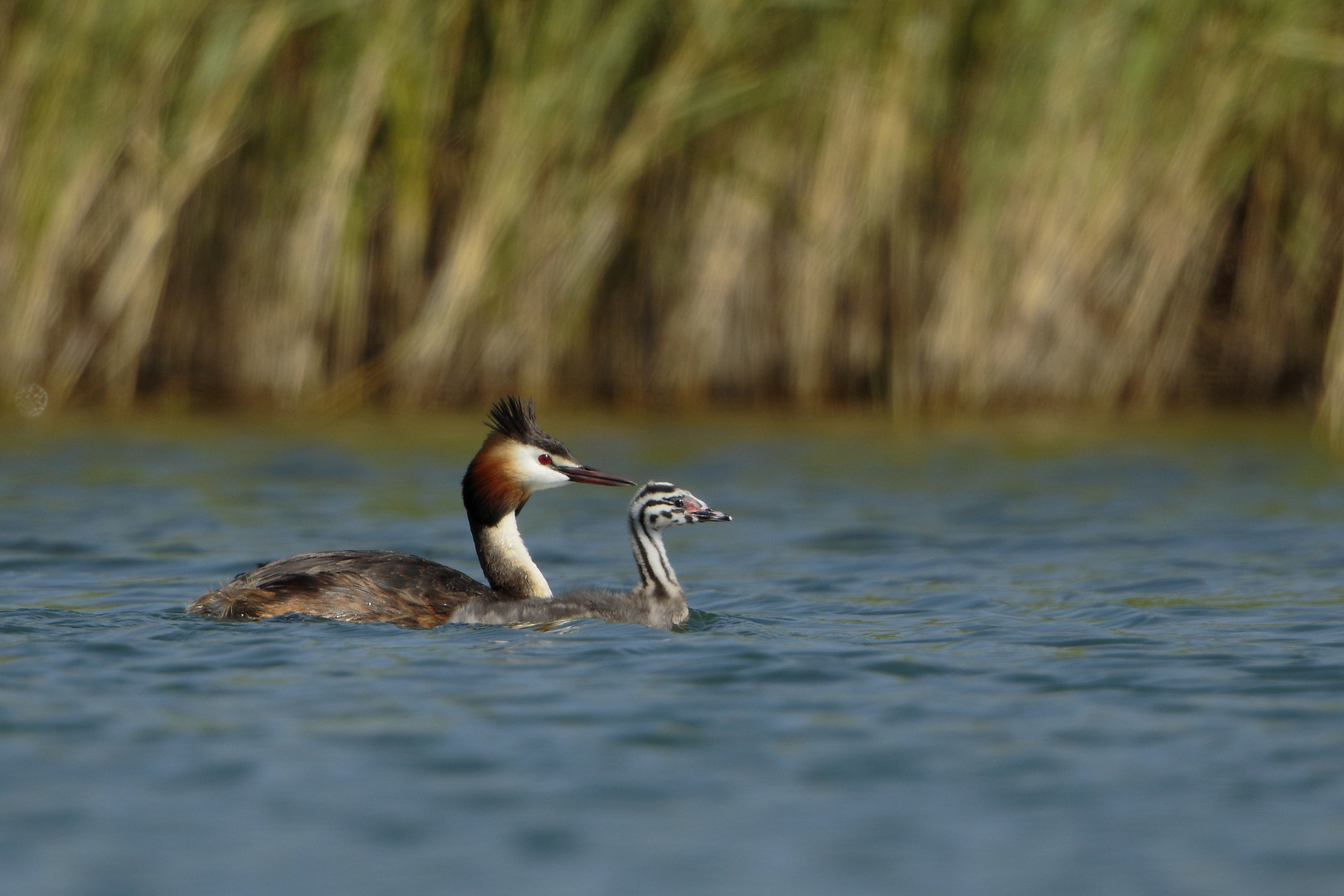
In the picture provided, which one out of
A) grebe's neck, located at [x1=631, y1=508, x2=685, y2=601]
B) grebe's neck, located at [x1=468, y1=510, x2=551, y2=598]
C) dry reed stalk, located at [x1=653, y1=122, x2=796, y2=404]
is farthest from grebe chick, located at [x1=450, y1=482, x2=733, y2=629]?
dry reed stalk, located at [x1=653, y1=122, x2=796, y2=404]

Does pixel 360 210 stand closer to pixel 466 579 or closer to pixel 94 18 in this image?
pixel 94 18

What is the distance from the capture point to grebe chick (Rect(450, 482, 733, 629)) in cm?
670

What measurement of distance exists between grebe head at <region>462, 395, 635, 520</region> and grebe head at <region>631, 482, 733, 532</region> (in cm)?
17

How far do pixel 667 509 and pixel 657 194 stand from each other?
5.86 metres

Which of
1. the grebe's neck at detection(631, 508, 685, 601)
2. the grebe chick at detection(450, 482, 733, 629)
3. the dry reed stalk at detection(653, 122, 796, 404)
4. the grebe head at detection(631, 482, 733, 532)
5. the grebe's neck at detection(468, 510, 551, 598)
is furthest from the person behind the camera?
the dry reed stalk at detection(653, 122, 796, 404)

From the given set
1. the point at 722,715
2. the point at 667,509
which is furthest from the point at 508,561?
the point at 722,715

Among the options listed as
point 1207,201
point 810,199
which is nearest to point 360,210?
point 810,199

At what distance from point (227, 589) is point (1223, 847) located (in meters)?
3.81

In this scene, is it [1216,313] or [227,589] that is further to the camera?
[1216,313]

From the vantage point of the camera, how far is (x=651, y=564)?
699 centimetres

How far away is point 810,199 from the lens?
39.8 feet

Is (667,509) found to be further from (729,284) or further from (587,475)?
(729,284)

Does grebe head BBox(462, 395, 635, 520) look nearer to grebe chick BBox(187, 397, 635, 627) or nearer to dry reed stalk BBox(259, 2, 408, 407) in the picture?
grebe chick BBox(187, 397, 635, 627)

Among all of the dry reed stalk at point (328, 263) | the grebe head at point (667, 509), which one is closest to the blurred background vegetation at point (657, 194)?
the dry reed stalk at point (328, 263)
